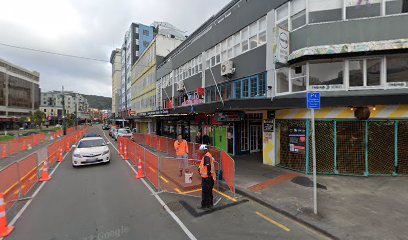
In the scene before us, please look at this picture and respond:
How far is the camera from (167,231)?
509 centimetres

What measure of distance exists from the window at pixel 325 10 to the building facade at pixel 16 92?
78695mm

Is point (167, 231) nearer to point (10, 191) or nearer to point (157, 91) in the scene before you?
point (10, 191)

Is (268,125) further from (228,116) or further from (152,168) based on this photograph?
(152,168)

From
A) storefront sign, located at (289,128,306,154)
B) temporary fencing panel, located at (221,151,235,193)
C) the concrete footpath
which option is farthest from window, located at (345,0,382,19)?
temporary fencing panel, located at (221,151,235,193)

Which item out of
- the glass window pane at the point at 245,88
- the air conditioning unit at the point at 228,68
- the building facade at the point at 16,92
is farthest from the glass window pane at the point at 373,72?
the building facade at the point at 16,92

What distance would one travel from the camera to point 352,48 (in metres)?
9.05

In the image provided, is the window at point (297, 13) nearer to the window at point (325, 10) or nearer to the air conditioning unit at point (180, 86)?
the window at point (325, 10)

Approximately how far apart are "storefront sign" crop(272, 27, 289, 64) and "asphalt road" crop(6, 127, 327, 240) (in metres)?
6.69

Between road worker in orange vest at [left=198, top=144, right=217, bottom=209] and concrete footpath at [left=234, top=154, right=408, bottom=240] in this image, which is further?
road worker in orange vest at [left=198, top=144, right=217, bottom=209]

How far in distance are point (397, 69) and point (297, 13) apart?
15.7ft

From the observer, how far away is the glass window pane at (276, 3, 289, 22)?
11.1 m

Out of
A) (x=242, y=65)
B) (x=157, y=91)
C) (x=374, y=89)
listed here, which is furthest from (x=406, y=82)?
(x=157, y=91)

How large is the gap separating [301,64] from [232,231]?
8.30 m

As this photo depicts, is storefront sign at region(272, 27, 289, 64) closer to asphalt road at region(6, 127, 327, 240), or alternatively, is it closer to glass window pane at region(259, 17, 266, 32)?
glass window pane at region(259, 17, 266, 32)
